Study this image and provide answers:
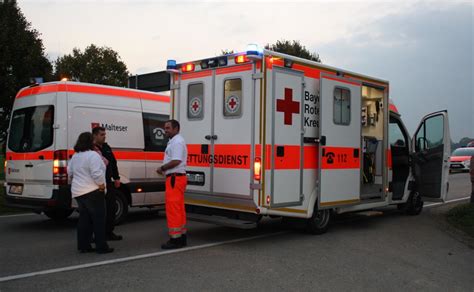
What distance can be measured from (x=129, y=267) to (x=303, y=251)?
2465mm

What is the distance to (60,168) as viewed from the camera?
762 cm

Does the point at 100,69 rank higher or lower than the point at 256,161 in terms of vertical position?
higher

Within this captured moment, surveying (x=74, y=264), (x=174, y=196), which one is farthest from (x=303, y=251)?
(x=74, y=264)

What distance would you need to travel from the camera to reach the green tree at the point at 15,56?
12938 millimetres

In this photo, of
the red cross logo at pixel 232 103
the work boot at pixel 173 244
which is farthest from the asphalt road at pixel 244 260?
the red cross logo at pixel 232 103

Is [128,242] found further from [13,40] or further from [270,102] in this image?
[13,40]

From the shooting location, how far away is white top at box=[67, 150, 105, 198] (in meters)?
6.07

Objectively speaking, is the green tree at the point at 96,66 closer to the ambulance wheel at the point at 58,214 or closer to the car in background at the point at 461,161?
the ambulance wheel at the point at 58,214

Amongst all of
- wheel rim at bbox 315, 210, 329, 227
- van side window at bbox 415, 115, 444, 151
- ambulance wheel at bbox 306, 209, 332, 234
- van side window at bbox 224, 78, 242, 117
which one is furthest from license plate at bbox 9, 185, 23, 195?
van side window at bbox 415, 115, 444, 151

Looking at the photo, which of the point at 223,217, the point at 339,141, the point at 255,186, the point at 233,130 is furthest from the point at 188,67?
the point at 339,141

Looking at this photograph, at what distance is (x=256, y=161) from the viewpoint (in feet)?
21.6

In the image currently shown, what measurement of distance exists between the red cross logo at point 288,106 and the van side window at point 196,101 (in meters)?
1.40

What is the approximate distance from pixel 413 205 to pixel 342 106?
3794 mm

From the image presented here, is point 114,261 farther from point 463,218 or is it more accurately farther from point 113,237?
point 463,218
